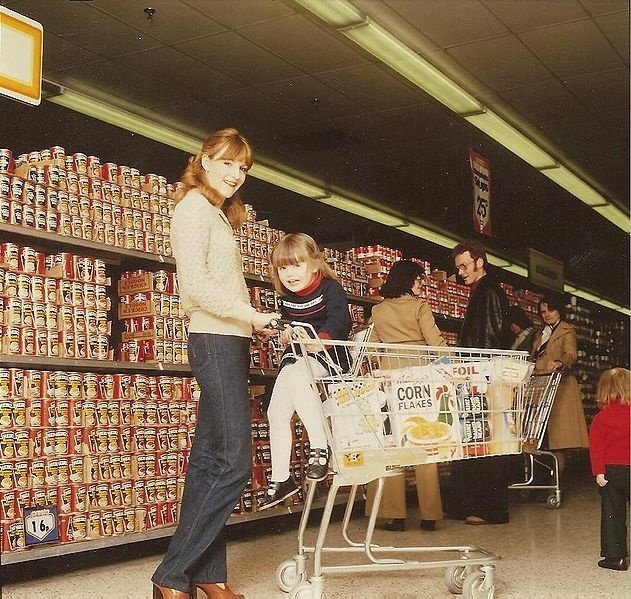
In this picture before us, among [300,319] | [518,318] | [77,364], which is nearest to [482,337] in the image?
[518,318]

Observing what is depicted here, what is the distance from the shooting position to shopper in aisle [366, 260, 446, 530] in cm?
478

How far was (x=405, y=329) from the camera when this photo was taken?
4.79 metres

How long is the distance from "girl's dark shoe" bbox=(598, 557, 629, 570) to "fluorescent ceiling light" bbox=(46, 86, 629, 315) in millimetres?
3718

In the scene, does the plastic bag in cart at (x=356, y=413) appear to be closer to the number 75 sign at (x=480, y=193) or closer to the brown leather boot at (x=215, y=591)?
the brown leather boot at (x=215, y=591)

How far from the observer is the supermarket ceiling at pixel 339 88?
5.11 metres

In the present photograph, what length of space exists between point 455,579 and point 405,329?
6.21ft

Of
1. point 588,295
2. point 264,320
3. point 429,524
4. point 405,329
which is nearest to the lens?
point 264,320

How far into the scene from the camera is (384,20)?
5.30 metres

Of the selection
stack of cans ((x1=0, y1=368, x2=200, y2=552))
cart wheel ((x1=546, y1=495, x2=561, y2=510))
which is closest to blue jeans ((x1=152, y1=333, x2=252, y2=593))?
stack of cans ((x1=0, y1=368, x2=200, y2=552))

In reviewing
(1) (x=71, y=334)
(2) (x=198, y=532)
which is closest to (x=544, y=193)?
(1) (x=71, y=334)

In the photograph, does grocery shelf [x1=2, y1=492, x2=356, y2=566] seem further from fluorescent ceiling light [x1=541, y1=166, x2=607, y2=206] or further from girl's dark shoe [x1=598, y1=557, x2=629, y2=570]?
fluorescent ceiling light [x1=541, y1=166, x2=607, y2=206]

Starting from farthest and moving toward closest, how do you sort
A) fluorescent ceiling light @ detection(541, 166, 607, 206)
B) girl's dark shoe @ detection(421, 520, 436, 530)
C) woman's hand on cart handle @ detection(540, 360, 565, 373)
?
fluorescent ceiling light @ detection(541, 166, 607, 206), woman's hand on cart handle @ detection(540, 360, 565, 373), girl's dark shoe @ detection(421, 520, 436, 530)

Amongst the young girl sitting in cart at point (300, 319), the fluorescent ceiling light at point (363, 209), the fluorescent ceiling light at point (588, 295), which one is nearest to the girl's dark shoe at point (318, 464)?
the young girl sitting in cart at point (300, 319)

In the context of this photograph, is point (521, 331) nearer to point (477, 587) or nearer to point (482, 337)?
point (482, 337)
